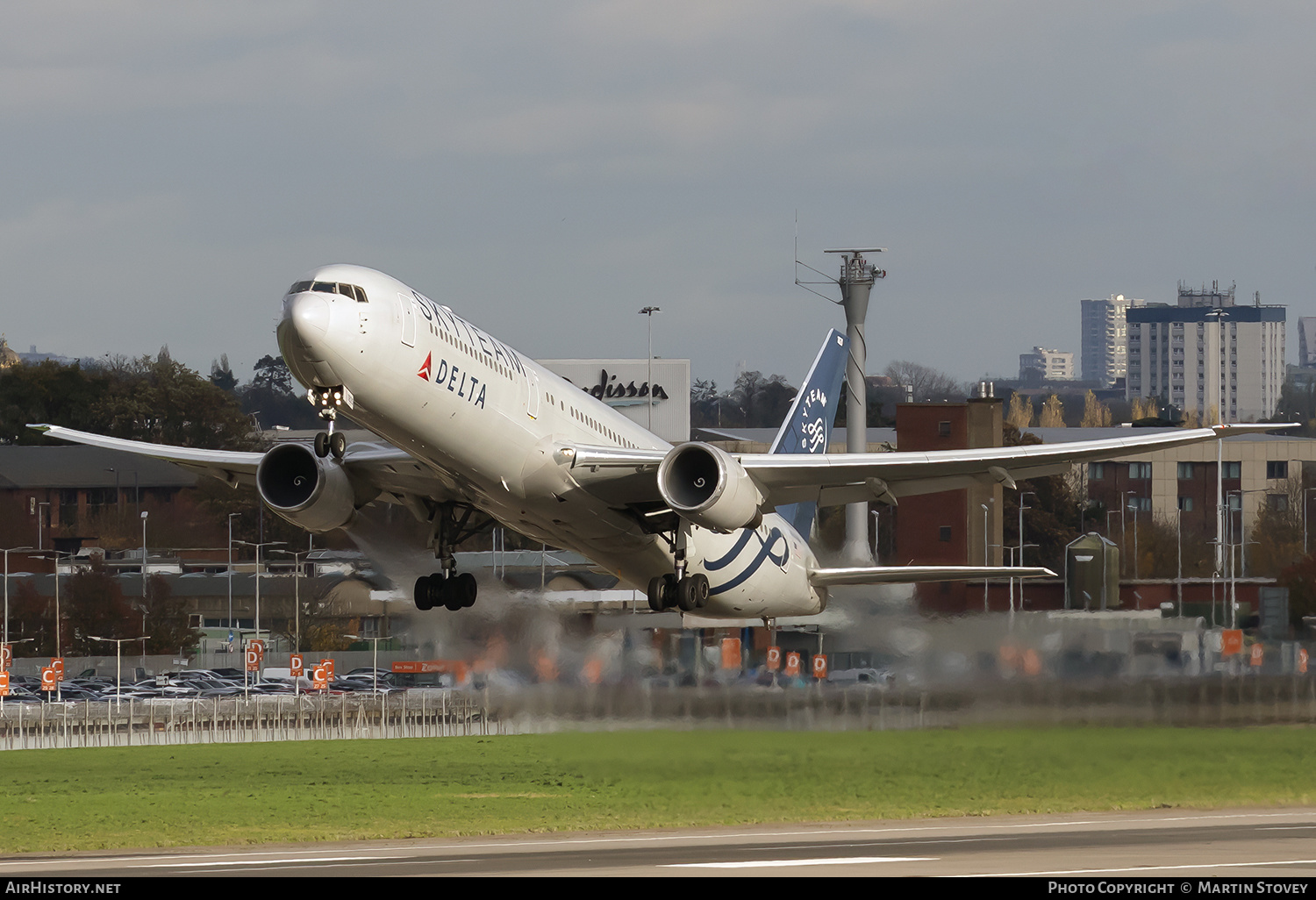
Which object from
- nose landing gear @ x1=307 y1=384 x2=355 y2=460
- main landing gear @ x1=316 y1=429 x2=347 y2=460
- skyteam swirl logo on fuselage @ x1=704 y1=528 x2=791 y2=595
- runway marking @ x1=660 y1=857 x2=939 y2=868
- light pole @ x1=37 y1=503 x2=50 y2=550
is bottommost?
runway marking @ x1=660 y1=857 x2=939 y2=868

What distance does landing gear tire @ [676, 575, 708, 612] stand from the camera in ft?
109

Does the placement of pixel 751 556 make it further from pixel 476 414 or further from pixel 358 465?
pixel 476 414

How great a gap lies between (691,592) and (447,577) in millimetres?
5543

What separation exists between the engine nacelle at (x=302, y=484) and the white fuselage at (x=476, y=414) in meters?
2.05

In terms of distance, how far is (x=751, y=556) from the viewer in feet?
122

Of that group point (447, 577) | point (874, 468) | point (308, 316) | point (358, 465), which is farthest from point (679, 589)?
point (308, 316)

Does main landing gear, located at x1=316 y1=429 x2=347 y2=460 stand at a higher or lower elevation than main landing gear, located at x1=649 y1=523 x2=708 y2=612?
higher

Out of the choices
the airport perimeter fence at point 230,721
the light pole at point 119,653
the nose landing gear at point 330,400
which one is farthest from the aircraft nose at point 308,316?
the light pole at point 119,653

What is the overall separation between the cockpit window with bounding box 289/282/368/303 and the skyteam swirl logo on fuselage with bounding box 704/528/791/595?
38.8ft

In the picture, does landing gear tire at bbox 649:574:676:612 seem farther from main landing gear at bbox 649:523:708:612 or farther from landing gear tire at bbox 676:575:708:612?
landing gear tire at bbox 676:575:708:612

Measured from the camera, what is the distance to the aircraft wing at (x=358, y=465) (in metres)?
32.8

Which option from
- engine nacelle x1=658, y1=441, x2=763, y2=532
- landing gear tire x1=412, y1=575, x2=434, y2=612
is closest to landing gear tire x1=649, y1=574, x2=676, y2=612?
engine nacelle x1=658, y1=441, x2=763, y2=532

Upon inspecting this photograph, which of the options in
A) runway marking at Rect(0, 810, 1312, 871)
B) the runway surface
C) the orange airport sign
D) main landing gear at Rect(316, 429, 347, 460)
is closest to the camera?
the runway surface

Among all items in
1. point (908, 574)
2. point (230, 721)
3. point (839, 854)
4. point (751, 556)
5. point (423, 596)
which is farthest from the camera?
point (230, 721)
